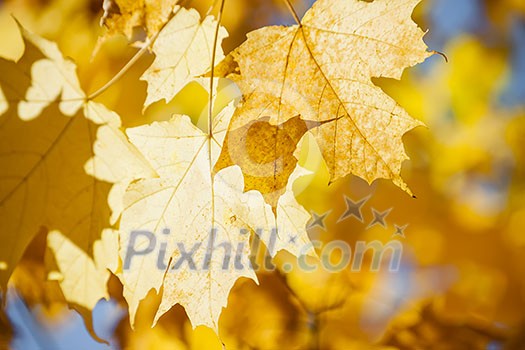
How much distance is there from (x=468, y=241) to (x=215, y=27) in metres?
2.42

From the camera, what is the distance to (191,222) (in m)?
1.02

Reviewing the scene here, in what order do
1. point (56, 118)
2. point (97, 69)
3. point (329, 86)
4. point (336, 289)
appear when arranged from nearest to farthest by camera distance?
1. point (329, 86)
2. point (56, 118)
3. point (336, 289)
4. point (97, 69)

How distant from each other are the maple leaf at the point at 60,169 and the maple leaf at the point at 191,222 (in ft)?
0.19

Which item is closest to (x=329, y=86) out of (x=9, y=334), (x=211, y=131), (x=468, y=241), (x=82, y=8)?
Answer: (x=211, y=131)

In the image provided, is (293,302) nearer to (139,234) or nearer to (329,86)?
(139,234)

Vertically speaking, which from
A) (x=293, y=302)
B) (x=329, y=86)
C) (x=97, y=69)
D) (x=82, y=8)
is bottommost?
(x=293, y=302)

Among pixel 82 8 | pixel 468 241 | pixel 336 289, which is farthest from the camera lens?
pixel 468 241

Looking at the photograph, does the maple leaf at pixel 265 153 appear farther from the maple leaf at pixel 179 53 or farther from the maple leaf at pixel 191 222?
the maple leaf at pixel 179 53

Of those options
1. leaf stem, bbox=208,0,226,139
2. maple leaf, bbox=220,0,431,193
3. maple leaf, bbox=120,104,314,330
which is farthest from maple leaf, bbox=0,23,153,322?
maple leaf, bbox=220,0,431,193

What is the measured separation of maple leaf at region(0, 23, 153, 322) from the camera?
101cm

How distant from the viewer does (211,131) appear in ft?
3.44

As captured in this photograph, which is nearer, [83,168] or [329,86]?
[329,86]

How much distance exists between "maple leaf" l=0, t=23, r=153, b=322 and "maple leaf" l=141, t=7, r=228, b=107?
0.13 metres

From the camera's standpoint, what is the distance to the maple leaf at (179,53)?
104 cm
